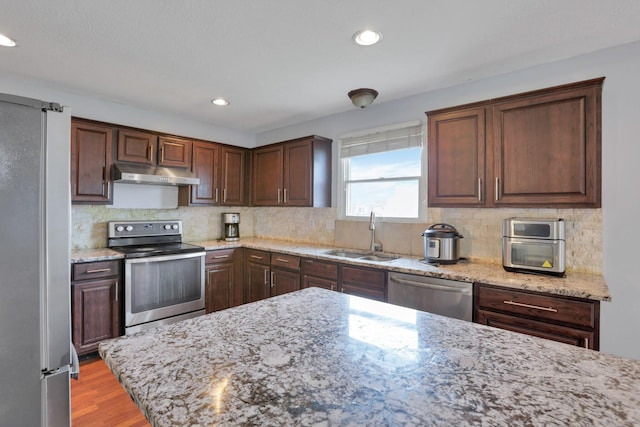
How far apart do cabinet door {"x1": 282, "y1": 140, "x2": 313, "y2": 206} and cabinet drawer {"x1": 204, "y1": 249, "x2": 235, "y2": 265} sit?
2.94 ft

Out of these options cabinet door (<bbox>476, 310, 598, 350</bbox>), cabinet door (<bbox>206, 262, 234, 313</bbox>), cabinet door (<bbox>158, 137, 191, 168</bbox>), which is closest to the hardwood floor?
cabinet door (<bbox>206, 262, 234, 313</bbox>)

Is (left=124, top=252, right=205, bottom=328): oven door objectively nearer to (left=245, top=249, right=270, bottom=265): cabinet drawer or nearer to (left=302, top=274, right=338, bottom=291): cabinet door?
(left=245, top=249, right=270, bottom=265): cabinet drawer

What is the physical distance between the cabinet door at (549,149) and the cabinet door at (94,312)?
131 inches

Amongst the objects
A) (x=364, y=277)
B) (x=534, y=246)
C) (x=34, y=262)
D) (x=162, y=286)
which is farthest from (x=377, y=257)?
(x=34, y=262)

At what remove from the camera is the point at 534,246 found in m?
2.11

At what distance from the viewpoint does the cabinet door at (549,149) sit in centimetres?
195

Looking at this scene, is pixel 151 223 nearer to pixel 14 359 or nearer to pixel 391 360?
pixel 14 359

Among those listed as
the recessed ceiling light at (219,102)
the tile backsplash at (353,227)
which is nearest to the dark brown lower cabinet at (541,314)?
the tile backsplash at (353,227)

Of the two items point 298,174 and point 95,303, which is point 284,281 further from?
point 95,303

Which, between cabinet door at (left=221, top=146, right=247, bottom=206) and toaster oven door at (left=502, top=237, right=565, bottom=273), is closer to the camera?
toaster oven door at (left=502, top=237, right=565, bottom=273)

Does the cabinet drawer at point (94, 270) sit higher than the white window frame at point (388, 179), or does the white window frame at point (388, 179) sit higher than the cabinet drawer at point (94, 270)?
the white window frame at point (388, 179)

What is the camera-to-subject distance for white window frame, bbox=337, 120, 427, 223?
118 inches

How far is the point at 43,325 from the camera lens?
1.29 m

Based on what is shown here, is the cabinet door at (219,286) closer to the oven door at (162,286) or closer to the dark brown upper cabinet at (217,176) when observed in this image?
the oven door at (162,286)
